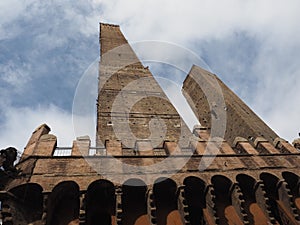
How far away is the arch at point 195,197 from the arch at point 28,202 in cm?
345

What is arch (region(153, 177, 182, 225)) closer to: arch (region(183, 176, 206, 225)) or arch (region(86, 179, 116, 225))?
arch (region(183, 176, 206, 225))

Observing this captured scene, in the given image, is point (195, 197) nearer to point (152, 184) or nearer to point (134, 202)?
point (152, 184)

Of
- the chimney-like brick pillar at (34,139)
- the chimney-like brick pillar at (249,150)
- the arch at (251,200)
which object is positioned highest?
the chimney-like brick pillar at (34,139)

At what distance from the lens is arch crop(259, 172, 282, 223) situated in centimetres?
756

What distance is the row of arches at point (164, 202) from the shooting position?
20.9 feet

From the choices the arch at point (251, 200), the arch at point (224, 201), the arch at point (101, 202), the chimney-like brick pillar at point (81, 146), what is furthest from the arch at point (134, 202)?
the arch at point (251, 200)

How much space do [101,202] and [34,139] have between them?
2.86 metres

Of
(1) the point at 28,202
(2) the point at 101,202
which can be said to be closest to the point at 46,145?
(1) the point at 28,202

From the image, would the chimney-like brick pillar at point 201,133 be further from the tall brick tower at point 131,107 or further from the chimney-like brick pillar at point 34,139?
the chimney-like brick pillar at point 34,139

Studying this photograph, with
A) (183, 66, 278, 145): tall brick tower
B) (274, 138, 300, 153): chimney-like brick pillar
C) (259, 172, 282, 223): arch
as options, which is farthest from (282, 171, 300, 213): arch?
(183, 66, 278, 145): tall brick tower

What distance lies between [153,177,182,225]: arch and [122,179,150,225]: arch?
1.03 ft

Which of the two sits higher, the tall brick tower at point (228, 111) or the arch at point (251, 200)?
the tall brick tower at point (228, 111)

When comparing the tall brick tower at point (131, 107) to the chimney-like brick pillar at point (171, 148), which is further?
the tall brick tower at point (131, 107)

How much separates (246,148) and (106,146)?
4.37 metres
